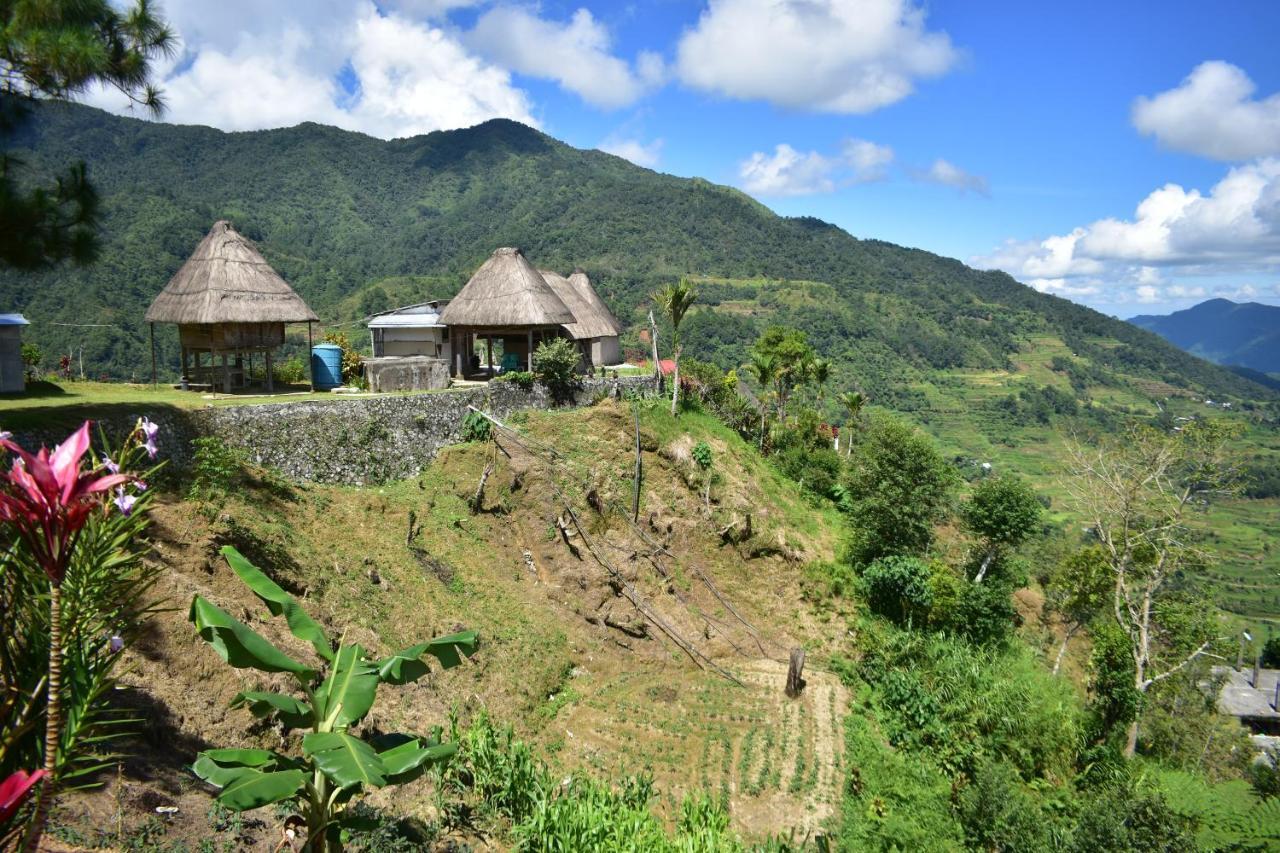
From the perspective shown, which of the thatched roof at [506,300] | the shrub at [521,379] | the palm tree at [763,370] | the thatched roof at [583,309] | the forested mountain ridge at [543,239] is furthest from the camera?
the forested mountain ridge at [543,239]

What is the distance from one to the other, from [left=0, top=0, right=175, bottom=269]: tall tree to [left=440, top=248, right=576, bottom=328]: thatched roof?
1140 cm

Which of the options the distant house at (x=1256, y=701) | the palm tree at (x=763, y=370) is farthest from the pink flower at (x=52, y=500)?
the distant house at (x=1256, y=701)

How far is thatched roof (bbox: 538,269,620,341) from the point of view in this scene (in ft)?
81.8

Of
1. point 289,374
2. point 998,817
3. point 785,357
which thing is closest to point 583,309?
point 785,357

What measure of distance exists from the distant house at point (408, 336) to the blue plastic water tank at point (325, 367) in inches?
102

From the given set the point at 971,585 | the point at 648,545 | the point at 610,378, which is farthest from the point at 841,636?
the point at 610,378

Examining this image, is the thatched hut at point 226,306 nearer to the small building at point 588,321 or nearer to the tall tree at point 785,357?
the small building at point 588,321

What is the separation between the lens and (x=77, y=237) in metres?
9.55

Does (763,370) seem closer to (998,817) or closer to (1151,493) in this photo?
(1151,493)

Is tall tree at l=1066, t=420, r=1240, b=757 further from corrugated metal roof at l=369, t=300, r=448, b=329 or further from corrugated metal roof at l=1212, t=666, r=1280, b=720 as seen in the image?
corrugated metal roof at l=1212, t=666, r=1280, b=720

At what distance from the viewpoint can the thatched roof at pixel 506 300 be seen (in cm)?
2114

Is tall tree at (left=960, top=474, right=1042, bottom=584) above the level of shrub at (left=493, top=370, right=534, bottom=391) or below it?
below

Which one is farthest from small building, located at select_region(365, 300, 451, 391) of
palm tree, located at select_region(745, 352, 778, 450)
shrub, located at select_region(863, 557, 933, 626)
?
shrub, located at select_region(863, 557, 933, 626)

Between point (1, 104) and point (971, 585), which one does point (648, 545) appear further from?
point (1, 104)
